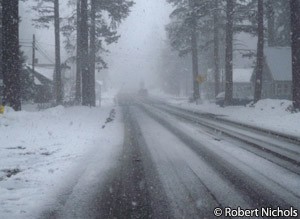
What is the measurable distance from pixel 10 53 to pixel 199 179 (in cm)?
1280

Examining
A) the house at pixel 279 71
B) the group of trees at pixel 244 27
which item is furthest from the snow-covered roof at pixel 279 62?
the group of trees at pixel 244 27

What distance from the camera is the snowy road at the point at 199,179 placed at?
5621mm

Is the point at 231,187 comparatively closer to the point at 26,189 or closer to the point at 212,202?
the point at 212,202

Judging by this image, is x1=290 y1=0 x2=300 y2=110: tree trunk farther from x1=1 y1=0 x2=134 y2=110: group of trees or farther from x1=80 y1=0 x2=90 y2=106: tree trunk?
x1=80 y1=0 x2=90 y2=106: tree trunk

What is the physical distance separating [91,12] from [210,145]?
24.8m

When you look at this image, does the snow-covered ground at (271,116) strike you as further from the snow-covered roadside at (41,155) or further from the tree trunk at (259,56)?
the snow-covered roadside at (41,155)

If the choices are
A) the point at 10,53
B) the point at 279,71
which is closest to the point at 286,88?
the point at 279,71

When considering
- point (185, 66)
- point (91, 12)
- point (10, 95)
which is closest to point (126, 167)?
point (10, 95)

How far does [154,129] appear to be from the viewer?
16.1 m

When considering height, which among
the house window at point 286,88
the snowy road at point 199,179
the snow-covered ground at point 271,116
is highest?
the house window at point 286,88

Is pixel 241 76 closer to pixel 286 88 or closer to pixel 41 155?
pixel 286 88

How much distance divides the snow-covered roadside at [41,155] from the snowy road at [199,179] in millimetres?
760

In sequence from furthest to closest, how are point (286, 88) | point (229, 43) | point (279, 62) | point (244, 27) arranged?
point (286, 88), point (279, 62), point (244, 27), point (229, 43)

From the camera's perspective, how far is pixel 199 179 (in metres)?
7.29
